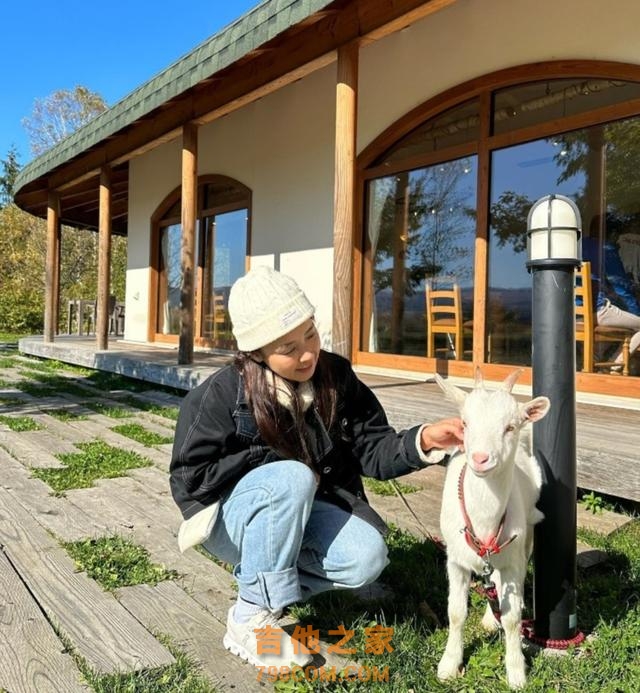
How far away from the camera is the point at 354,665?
1.81 meters

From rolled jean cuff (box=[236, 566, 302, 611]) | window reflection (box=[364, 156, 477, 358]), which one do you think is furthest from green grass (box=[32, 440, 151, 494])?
window reflection (box=[364, 156, 477, 358])

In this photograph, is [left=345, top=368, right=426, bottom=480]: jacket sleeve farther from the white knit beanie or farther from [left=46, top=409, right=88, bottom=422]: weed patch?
[left=46, top=409, right=88, bottom=422]: weed patch

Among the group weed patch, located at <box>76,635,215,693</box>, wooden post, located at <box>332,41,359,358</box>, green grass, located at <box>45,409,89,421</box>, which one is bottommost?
weed patch, located at <box>76,635,215,693</box>

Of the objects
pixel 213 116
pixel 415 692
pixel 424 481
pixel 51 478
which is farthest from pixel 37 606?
pixel 213 116

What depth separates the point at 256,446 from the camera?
1.90 meters

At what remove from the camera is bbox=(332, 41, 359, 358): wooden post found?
15.9 ft

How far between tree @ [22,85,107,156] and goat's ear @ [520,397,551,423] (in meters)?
31.4

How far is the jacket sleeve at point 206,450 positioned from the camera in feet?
5.95

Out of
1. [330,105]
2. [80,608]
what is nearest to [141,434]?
[80,608]

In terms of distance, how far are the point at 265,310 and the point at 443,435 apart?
60 centimetres

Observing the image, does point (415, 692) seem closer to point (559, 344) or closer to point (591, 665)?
point (591, 665)

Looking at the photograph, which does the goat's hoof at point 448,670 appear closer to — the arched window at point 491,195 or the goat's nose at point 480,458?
the goat's nose at point 480,458

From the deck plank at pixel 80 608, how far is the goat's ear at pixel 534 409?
1.21 meters

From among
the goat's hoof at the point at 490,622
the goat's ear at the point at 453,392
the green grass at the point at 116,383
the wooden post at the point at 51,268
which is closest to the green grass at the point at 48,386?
the green grass at the point at 116,383
